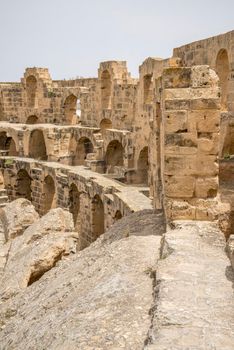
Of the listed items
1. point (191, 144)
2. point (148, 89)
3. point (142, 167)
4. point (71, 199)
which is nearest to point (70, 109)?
point (148, 89)

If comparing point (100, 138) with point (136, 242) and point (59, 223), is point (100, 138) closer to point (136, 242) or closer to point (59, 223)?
point (59, 223)

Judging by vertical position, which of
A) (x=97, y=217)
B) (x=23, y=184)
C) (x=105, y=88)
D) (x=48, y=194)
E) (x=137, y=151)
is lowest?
(x=97, y=217)

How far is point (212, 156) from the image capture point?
6652mm

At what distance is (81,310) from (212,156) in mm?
3076

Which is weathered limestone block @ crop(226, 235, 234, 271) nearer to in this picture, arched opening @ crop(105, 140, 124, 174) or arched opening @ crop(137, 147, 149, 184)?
arched opening @ crop(137, 147, 149, 184)

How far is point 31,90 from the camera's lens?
1146 inches

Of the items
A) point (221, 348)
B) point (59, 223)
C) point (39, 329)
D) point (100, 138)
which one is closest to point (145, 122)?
point (100, 138)

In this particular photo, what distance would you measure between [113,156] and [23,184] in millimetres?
4618

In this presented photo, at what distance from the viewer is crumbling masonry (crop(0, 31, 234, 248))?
6.66 meters

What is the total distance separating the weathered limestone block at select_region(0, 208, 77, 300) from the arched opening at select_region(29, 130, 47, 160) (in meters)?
15.9

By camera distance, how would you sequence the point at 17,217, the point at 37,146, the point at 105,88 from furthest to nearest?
the point at 37,146
the point at 105,88
the point at 17,217

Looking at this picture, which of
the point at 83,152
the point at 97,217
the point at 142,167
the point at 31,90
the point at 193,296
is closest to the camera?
the point at 193,296

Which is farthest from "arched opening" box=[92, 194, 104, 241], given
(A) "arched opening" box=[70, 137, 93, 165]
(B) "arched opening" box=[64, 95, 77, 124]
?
(B) "arched opening" box=[64, 95, 77, 124]

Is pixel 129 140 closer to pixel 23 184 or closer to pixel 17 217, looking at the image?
pixel 23 184
